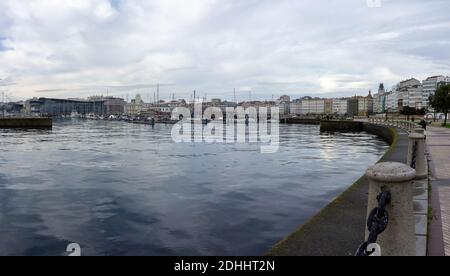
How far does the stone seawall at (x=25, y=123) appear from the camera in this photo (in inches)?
3524

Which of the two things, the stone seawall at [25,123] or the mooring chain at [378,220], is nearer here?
the mooring chain at [378,220]

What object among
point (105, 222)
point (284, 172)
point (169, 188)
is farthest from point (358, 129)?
point (105, 222)

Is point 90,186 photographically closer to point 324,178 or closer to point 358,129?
point 324,178

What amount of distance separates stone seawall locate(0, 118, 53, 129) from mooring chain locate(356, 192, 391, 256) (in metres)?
95.5

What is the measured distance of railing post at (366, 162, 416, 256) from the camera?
4020 mm

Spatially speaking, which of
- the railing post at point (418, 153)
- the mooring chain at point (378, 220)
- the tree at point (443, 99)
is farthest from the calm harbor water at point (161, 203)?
the tree at point (443, 99)

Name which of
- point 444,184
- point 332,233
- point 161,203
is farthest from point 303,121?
point 332,233

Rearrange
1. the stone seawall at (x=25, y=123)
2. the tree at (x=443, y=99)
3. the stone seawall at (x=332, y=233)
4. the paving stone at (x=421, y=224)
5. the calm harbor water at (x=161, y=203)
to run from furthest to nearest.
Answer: the stone seawall at (x=25, y=123)
the tree at (x=443, y=99)
the calm harbor water at (x=161, y=203)
the paving stone at (x=421, y=224)
the stone seawall at (x=332, y=233)

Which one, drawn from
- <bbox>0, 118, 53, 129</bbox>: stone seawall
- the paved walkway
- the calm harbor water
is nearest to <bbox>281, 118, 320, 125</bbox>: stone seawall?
<bbox>0, 118, 53, 129</bbox>: stone seawall

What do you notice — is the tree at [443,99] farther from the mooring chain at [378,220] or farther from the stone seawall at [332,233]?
the mooring chain at [378,220]

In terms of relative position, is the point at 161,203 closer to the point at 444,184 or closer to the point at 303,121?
the point at 444,184

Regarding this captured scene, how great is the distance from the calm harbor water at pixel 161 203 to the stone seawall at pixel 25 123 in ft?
231

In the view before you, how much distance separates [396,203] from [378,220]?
0.86 feet
